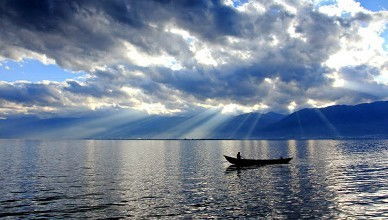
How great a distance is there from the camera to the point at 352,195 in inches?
1874

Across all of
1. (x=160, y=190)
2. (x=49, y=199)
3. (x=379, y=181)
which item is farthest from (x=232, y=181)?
(x=49, y=199)

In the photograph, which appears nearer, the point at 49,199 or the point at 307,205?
the point at 307,205

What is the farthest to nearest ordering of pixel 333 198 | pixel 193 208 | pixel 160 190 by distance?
pixel 160 190
pixel 333 198
pixel 193 208

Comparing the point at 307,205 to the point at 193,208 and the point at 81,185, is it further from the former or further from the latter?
the point at 81,185

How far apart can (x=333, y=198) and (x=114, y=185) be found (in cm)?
3362

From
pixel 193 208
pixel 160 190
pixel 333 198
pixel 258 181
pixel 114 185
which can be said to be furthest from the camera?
pixel 258 181

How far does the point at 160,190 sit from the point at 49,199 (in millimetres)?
15528

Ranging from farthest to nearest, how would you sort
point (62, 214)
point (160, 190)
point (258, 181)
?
1. point (258, 181)
2. point (160, 190)
3. point (62, 214)

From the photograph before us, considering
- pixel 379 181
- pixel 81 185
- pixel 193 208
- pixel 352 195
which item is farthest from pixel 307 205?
pixel 81 185

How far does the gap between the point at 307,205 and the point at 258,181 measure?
74.6ft

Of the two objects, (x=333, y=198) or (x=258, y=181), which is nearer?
(x=333, y=198)

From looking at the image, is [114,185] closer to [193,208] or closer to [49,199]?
[49,199]

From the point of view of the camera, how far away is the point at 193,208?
40219 millimetres

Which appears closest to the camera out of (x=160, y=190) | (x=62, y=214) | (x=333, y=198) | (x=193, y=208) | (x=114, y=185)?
(x=62, y=214)
